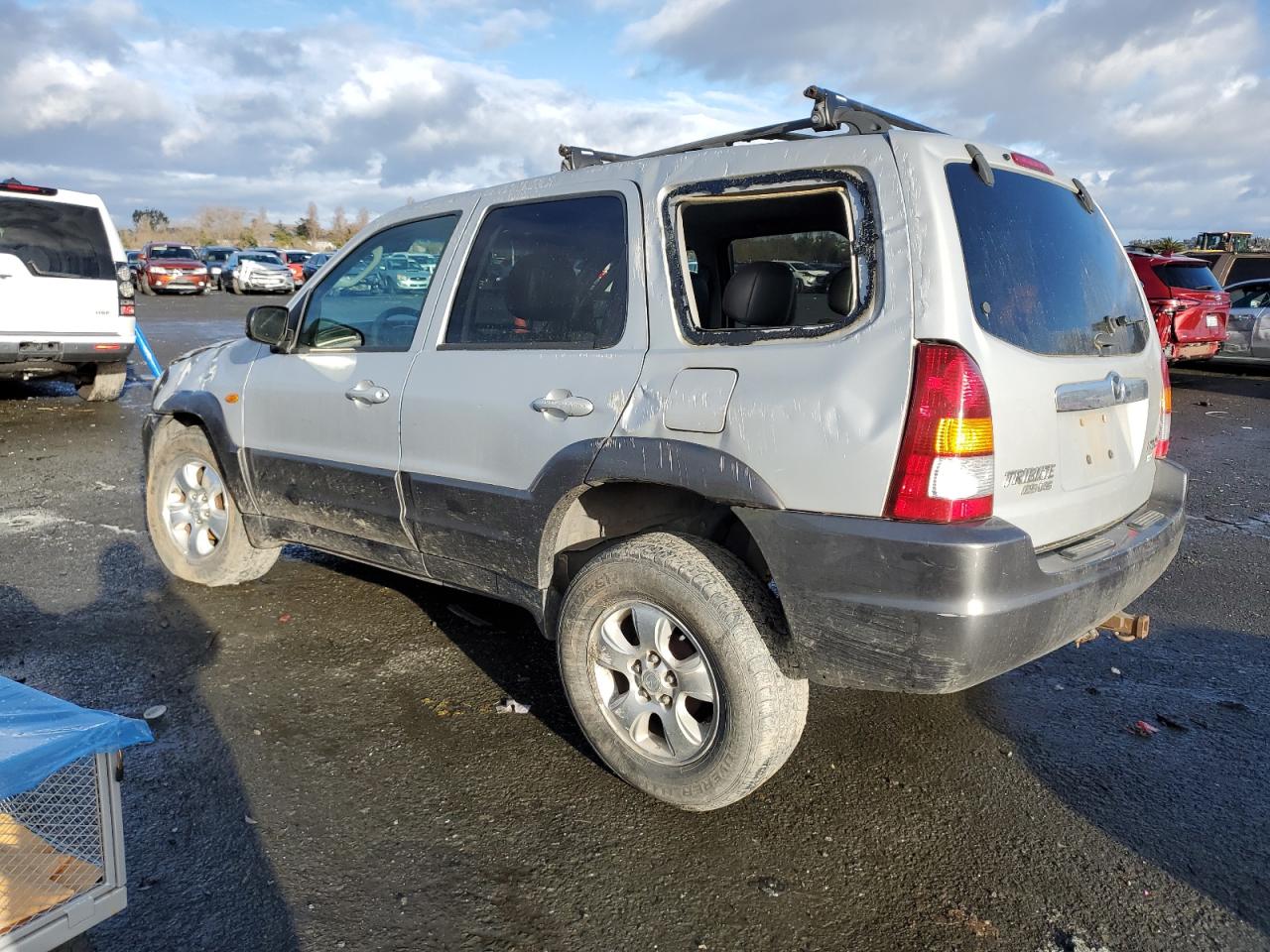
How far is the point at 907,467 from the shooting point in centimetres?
249

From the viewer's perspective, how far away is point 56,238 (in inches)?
376

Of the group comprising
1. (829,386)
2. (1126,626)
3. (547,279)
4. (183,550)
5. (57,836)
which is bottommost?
(183,550)

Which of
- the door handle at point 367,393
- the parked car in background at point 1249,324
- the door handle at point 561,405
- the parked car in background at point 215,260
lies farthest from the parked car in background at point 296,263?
the door handle at point 561,405

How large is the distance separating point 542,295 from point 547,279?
0.20ft

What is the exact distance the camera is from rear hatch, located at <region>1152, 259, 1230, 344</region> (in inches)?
496

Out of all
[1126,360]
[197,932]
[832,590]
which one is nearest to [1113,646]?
[1126,360]

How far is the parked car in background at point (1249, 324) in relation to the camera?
45.1ft

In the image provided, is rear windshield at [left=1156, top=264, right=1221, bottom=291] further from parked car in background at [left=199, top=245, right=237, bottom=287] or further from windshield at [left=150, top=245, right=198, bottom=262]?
parked car in background at [left=199, top=245, right=237, bottom=287]

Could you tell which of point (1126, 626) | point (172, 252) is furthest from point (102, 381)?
point (172, 252)

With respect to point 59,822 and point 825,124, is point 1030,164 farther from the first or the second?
point 59,822

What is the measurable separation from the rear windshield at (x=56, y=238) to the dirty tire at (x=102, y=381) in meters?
1.27

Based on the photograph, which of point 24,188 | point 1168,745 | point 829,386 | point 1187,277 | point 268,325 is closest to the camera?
point 829,386

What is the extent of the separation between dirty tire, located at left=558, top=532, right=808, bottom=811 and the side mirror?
6.91ft

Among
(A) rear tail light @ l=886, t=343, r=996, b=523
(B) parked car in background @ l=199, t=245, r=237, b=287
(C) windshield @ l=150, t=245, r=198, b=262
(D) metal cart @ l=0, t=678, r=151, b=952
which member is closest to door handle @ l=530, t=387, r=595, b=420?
(A) rear tail light @ l=886, t=343, r=996, b=523
